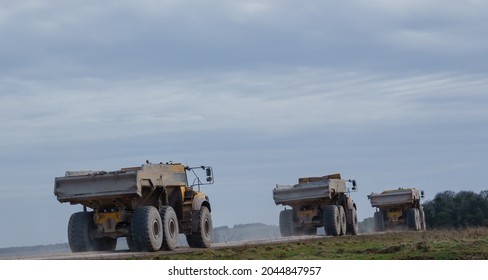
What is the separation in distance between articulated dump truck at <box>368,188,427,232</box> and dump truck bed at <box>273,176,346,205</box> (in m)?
10.4

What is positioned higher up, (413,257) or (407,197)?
(407,197)

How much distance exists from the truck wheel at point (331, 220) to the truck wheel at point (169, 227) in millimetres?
12187

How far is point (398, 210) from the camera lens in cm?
5012

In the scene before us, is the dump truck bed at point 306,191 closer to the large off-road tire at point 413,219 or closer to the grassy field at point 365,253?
the large off-road tire at point 413,219

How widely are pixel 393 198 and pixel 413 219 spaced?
6.28 ft

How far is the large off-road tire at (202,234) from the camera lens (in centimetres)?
2688

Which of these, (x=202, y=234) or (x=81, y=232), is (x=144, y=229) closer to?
(x=81, y=232)

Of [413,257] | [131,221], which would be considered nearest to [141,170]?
[131,221]

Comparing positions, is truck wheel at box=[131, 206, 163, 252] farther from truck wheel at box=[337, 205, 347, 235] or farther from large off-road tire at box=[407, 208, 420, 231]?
large off-road tire at box=[407, 208, 420, 231]

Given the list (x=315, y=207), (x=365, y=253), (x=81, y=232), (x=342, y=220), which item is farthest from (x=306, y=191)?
(x=365, y=253)

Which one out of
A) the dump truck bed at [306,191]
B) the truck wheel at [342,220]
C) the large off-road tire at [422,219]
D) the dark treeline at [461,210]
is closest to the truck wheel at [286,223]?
the dump truck bed at [306,191]
